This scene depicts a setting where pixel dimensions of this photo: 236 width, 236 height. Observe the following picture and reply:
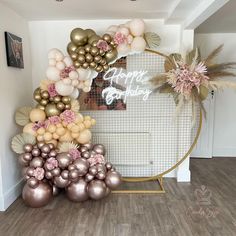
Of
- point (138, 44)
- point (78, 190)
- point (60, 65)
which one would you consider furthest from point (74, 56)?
point (78, 190)

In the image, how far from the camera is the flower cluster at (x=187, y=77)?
2.86m

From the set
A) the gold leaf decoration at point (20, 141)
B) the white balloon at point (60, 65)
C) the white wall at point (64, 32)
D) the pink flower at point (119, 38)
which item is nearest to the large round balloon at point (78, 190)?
the gold leaf decoration at point (20, 141)

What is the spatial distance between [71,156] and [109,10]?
1858mm

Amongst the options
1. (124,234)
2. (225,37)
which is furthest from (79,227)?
(225,37)

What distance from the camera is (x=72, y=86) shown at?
2.90 m

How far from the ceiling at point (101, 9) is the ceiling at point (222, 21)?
0.53 metres

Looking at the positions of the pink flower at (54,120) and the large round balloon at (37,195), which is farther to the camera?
the pink flower at (54,120)

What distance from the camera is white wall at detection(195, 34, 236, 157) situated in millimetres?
4426

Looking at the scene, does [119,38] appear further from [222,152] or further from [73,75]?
[222,152]

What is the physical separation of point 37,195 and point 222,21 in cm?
350

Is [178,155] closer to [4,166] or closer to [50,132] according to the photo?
[50,132]

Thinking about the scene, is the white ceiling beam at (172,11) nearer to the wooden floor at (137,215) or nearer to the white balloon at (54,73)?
the white balloon at (54,73)

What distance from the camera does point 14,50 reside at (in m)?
2.92

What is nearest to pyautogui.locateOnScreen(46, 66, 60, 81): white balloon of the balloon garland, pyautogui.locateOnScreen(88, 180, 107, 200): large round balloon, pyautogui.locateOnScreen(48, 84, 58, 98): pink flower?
the balloon garland
